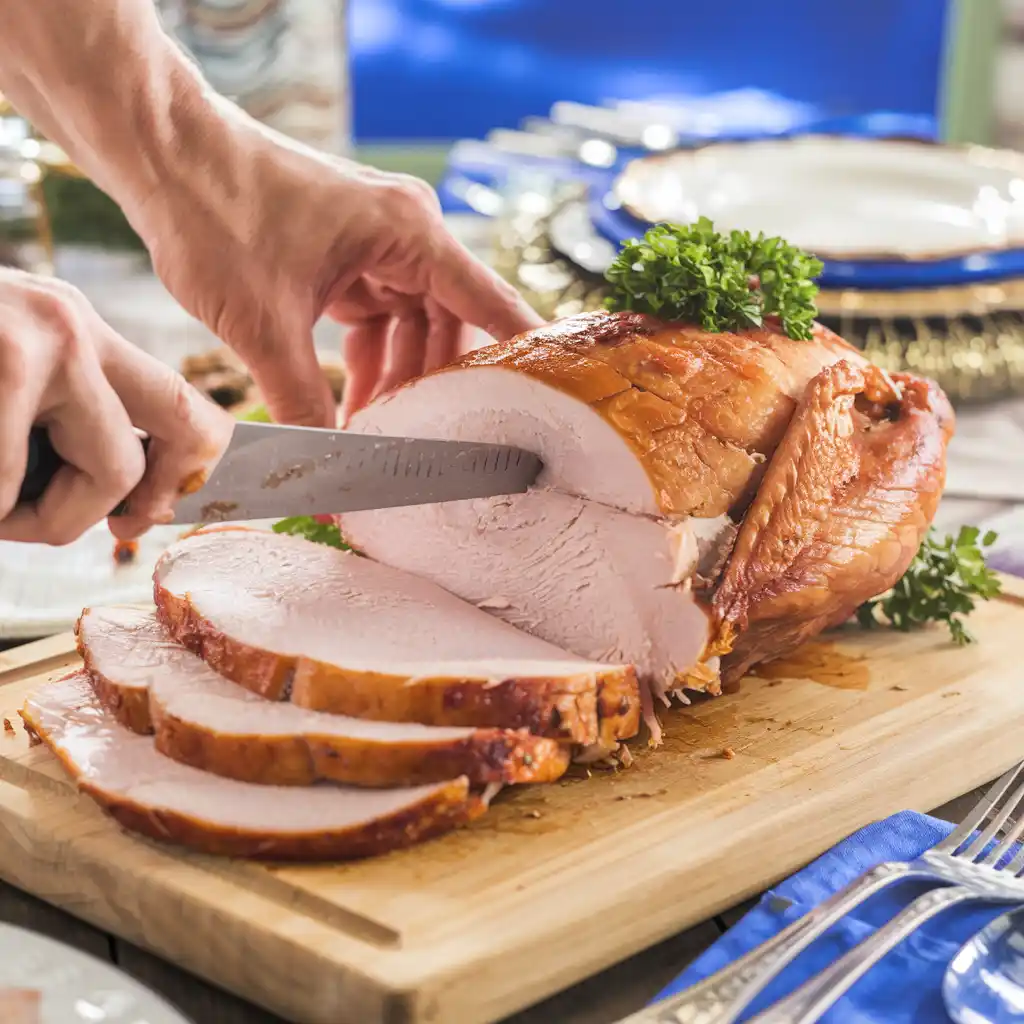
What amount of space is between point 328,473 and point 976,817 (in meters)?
1.18

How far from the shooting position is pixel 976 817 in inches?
90.9

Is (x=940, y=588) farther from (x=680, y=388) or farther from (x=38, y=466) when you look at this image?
(x=38, y=466)

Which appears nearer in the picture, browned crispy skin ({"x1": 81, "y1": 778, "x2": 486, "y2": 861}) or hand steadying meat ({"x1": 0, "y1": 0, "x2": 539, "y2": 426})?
browned crispy skin ({"x1": 81, "y1": 778, "x2": 486, "y2": 861})

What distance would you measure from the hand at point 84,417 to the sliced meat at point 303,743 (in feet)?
1.01

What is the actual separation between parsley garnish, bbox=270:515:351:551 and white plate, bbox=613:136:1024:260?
1.85 m

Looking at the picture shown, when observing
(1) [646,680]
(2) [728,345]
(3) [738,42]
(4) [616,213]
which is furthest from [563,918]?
(3) [738,42]

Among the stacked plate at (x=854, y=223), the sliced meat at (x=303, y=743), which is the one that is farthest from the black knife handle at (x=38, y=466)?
the stacked plate at (x=854, y=223)

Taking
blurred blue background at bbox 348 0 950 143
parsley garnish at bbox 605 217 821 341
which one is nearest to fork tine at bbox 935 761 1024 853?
parsley garnish at bbox 605 217 821 341

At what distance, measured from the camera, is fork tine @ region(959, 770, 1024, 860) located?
7.25 ft

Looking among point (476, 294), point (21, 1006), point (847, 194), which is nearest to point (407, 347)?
point (476, 294)

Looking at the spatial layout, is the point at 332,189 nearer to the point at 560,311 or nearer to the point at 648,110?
the point at 560,311

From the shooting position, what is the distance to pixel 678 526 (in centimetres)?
248

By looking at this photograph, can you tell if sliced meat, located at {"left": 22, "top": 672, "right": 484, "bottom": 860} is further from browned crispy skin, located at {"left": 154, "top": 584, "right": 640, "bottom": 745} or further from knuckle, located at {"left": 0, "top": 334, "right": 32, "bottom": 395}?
knuckle, located at {"left": 0, "top": 334, "right": 32, "bottom": 395}

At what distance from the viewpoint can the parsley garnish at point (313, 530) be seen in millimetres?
3100
